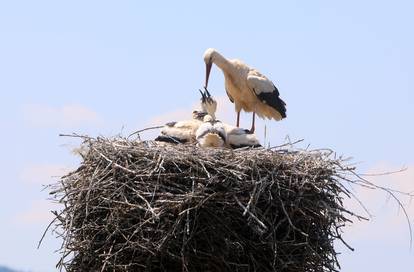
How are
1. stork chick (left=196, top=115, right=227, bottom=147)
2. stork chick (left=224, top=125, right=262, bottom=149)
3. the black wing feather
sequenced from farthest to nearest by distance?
1. the black wing feather
2. stork chick (left=224, top=125, right=262, bottom=149)
3. stork chick (left=196, top=115, right=227, bottom=147)

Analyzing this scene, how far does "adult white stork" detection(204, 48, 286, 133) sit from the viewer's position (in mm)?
12477

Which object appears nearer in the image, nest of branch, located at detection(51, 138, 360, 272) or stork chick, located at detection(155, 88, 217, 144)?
nest of branch, located at detection(51, 138, 360, 272)

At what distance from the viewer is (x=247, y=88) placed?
12625 millimetres

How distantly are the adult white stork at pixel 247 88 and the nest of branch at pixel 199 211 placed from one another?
9.80ft

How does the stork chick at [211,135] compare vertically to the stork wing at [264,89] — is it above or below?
below

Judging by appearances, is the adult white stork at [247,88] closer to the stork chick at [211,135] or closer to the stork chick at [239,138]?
the stork chick at [239,138]

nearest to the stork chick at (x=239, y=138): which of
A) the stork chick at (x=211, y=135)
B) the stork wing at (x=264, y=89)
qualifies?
the stork chick at (x=211, y=135)

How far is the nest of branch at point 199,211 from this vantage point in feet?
29.6

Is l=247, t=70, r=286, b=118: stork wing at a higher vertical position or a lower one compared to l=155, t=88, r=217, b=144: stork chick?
higher

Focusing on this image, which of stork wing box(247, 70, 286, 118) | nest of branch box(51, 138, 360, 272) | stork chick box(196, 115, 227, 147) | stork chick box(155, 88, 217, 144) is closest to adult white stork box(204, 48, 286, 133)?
stork wing box(247, 70, 286, 118)

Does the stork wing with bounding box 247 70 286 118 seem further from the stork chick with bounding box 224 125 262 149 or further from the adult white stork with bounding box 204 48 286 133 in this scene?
the stork chick with bounding box 224 125 262 149

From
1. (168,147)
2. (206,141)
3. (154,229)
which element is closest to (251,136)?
(206,141)

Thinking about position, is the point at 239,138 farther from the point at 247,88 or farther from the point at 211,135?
the point at 247,88

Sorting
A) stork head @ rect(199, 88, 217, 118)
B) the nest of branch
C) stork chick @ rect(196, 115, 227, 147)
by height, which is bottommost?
the nest of branch
